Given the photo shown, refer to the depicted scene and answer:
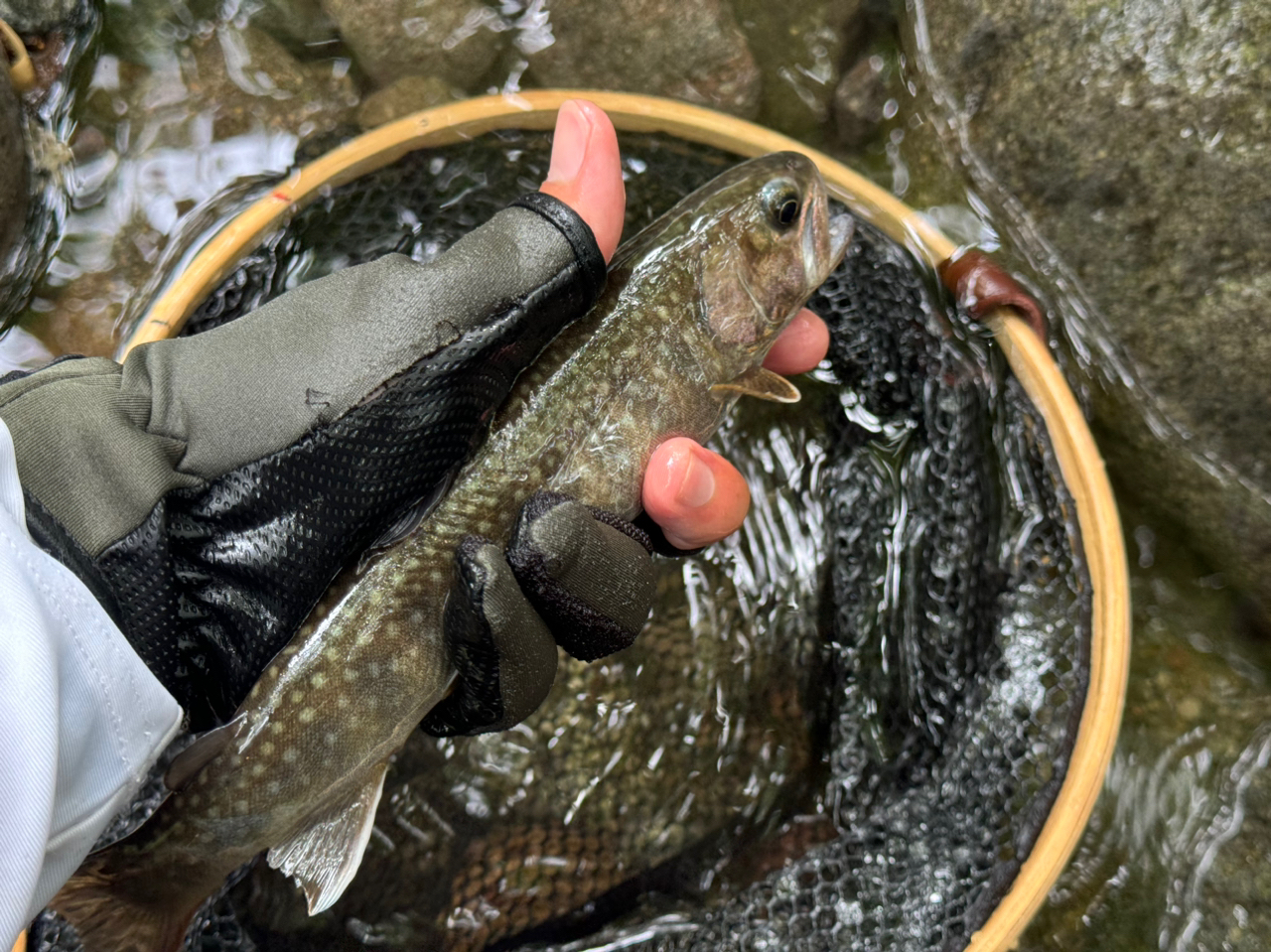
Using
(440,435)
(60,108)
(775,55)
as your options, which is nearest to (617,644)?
(440,435)

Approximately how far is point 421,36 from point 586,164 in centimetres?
125

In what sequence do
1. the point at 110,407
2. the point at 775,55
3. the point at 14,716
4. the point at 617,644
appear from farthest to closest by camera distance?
the point at 775,55 < the point at 617,644 < the point at 110,407 < the point at 14,716

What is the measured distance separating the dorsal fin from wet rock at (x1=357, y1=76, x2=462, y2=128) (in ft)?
6.24

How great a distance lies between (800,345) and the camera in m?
2.11

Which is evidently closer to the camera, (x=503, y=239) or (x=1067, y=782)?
(x=503, y=239)

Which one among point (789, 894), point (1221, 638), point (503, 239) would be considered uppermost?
point (503, 239)

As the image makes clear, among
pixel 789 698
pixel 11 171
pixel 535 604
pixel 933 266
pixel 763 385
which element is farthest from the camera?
pixel 789 698

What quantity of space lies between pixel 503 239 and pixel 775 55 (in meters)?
1.50

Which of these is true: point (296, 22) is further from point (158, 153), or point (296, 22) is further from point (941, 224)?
point (941, 224)

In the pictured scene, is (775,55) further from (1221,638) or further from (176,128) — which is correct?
(1221,638)

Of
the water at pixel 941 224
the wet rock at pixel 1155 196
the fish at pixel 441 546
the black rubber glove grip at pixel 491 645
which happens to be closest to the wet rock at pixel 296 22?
the water at pixel 941 224

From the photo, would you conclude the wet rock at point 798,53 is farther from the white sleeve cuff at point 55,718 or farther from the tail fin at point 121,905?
the tail fin at point 121,905

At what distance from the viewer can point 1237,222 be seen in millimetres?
1888

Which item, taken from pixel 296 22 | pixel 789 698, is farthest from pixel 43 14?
pixel 789 698
